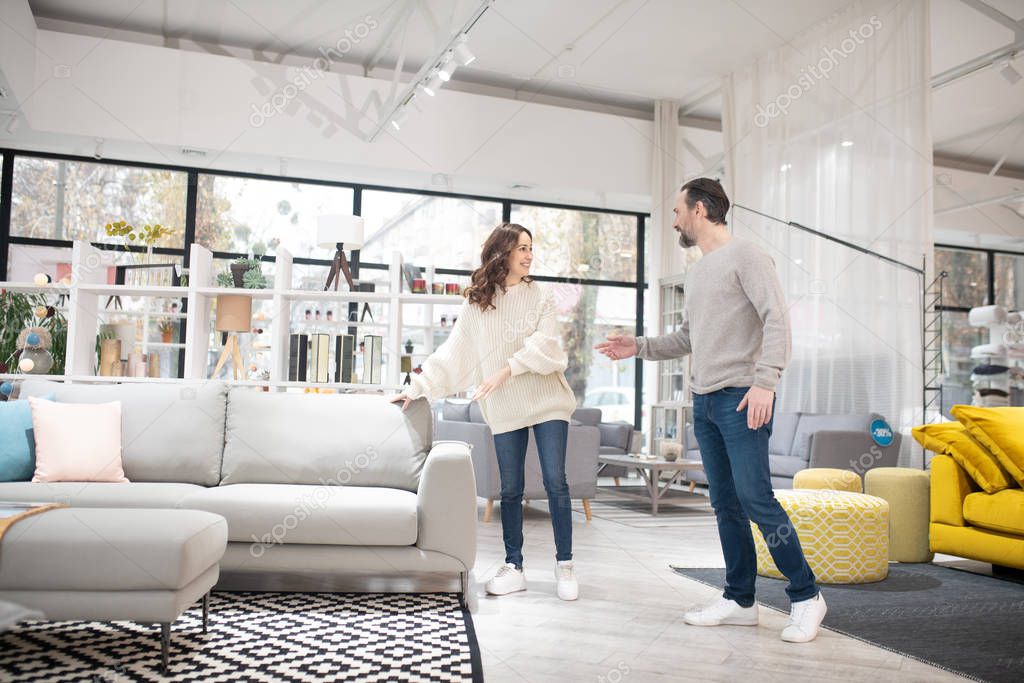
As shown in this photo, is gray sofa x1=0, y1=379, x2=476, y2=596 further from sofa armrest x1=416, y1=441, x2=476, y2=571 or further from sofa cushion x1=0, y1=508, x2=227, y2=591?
sofa cushion x1=0, y1=508, x2=227, y2=591

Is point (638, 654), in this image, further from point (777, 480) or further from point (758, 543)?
point (777, 480)

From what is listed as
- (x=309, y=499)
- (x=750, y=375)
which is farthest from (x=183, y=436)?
(x=750, y=375)

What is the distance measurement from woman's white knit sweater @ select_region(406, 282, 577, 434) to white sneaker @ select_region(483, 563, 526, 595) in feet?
1.80

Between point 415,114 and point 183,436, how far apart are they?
5.39m

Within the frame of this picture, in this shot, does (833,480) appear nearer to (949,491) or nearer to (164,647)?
(949,491)

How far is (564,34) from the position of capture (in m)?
7.34

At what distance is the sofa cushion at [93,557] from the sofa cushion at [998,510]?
3.31 metres

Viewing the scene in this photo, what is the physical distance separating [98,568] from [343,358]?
2.23 metres

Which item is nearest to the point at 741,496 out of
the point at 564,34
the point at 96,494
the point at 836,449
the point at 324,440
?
the point at 324,440

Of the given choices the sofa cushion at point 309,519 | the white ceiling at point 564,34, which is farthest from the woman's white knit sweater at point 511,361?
the white ceiling at point 564,34

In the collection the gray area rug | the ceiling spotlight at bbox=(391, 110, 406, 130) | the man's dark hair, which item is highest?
the ceiling spotlight at bbox=(391, 110, 406, 130)

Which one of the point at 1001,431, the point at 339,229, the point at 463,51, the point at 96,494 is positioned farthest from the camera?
the point at 463,51

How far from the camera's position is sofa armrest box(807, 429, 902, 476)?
232 inches

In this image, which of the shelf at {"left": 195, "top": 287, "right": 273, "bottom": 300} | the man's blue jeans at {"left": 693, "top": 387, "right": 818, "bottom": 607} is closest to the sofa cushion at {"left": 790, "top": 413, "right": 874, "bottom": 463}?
the man's blue jeans at {"left": 693, "top": 387, "right": 818, "bottom": 607}
